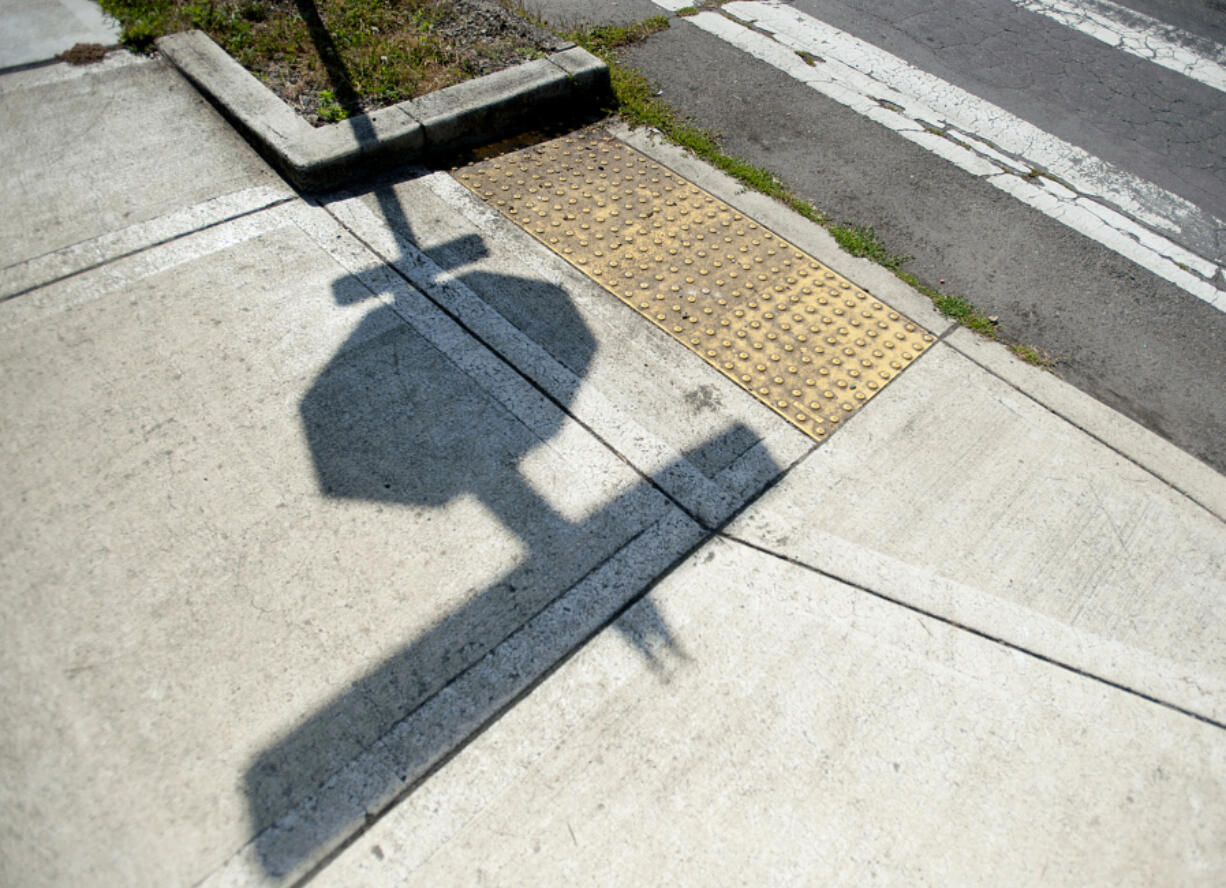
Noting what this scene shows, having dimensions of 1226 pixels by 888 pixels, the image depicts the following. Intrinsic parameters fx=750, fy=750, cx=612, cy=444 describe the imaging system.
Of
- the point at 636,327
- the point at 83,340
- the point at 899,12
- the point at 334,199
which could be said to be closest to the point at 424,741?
the point at 636,327

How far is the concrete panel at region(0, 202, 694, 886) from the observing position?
2.11 metres

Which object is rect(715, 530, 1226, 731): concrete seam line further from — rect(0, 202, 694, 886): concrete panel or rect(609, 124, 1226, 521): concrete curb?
rect(609, 124, 1226, 521): concrete curb

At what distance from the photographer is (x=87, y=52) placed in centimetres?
461

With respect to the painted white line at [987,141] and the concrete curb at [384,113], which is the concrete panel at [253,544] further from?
the painted white line at [987,141]

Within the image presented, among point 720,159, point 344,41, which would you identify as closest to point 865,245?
point 720,159

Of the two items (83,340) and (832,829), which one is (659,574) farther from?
(83,340)

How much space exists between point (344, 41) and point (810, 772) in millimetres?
5009

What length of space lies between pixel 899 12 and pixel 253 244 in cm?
567

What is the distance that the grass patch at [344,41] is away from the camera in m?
4.42

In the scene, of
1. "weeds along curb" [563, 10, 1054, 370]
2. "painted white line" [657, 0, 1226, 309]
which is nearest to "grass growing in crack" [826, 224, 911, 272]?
"weeds along curb" [563, 10, 1054, 370]

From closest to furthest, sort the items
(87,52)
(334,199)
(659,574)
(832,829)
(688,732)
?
(832,829) → (688,732) → (659,574) → (334,199) → (87,52)

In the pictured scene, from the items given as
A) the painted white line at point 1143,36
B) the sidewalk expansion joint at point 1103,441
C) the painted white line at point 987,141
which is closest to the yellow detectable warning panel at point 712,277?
the sidewalk expansion joint at point 1103,441

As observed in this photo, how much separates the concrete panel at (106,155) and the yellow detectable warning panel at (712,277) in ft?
4.42

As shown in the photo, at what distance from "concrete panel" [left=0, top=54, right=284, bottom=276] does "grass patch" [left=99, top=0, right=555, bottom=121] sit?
0.42 meters
